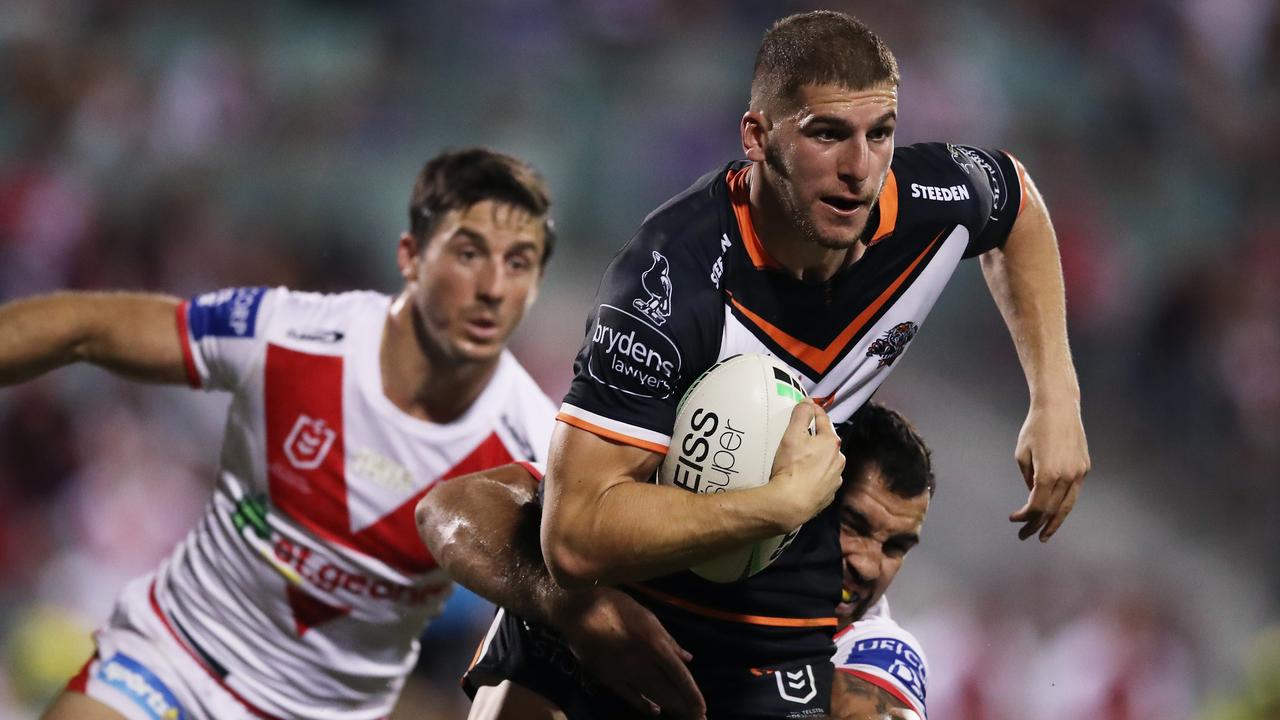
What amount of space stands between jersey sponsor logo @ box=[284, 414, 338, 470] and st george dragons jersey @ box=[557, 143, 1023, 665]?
1.51 metres

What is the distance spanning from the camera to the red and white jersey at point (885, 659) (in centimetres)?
376

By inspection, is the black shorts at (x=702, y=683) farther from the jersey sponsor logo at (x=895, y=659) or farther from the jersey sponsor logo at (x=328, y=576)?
the jersey sponsor logo at (x=328, y=576)

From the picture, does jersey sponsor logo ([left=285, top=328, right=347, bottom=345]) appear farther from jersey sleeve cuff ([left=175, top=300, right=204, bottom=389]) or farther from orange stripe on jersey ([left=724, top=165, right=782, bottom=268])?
orange stripe on jersey ([left=724, top=165, right=782, bottom=268])

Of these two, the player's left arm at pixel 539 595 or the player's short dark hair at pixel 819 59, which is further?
the player's left arm at pixel 539 595

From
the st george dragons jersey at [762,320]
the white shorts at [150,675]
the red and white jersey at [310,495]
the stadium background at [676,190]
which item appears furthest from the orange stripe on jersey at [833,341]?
the stadium background at [676,190]

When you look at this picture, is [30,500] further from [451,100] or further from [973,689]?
[973,689]

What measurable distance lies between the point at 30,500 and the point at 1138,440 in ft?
22.0

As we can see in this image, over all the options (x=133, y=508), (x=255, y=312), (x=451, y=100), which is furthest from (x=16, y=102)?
(x=255, y=312)

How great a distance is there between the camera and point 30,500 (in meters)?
8.01

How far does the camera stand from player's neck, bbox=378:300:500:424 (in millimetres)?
4598

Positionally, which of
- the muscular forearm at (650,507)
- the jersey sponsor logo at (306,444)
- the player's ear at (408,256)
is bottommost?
the jersey sponsor logo at (306,444)

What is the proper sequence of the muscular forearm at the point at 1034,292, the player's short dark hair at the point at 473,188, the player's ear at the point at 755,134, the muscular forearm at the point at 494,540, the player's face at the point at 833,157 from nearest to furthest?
1. the player's face at the point at 833,157
2. the player's ear at the point at 755,134
3. the muscular forearm at the point at 494,540
4. the muscular forearm at the point at 1034,292
5. the player's short dark hair at the point at 473,188

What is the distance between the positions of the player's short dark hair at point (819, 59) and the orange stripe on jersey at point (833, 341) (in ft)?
1.63

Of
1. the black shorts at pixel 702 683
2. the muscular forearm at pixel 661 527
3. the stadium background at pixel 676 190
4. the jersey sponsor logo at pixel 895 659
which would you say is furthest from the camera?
the stadium background at pixel 676 190
